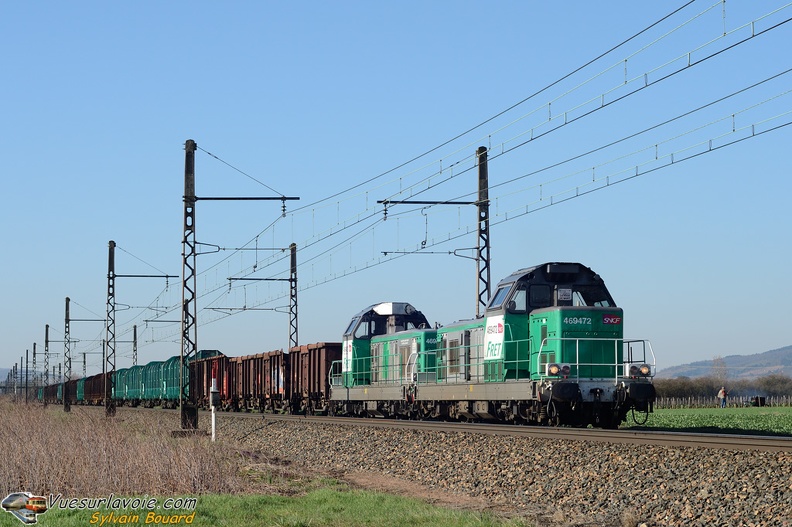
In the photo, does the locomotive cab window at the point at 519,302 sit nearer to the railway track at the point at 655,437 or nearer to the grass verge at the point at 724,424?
the railway track at the point at 655,437

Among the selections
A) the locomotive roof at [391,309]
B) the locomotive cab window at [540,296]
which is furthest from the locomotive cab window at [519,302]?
the locomotive roof at [391,309]

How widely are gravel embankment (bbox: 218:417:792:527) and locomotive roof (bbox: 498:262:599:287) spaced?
518cm

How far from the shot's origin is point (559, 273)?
993 inches

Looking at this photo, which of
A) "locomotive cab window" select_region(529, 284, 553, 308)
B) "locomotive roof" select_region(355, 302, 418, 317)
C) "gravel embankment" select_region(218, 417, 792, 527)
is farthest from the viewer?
"locomotive roof" select_region(355, 302, 418, 317)

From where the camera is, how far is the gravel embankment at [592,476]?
12.6 m

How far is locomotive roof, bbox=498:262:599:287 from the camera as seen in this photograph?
2519 cm

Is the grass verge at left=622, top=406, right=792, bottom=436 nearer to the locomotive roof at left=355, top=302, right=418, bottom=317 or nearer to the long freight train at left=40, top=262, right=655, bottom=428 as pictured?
the long freight train at left=40, top=262, right=655, bottom=428

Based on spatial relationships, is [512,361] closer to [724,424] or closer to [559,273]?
[559,273]

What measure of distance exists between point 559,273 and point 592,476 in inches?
411

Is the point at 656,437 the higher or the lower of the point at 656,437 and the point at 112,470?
the higher

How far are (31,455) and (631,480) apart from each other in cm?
981

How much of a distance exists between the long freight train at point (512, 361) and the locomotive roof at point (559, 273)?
0.08 feet

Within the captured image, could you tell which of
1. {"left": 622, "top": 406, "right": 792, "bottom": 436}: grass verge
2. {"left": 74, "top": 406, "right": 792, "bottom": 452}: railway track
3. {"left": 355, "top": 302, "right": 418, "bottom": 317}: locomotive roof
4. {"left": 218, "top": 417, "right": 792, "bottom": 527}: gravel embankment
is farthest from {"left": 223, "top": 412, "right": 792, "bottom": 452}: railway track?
{"left": 355, "top": 302, "right": 418, "bottom": 317}: locomotive roof

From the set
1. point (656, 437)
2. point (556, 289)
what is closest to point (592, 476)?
point (656, 437)
